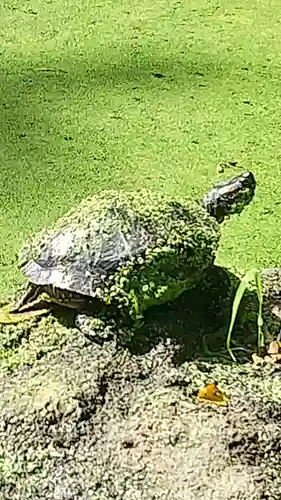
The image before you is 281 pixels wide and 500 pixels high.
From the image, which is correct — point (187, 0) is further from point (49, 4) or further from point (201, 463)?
point (201, 463)

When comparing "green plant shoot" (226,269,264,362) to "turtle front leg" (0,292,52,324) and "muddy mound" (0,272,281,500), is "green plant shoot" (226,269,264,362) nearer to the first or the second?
"muddy mound" (0,272,281,500)

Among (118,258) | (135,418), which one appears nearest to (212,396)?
(135,418)

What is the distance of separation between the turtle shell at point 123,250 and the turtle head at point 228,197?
0.36ft

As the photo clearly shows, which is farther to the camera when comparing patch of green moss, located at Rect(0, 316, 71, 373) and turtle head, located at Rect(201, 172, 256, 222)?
turtle head, located at Rect(201, 172, 256, 222)

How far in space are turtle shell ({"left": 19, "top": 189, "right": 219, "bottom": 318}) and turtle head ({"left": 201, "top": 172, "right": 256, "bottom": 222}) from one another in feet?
0.36

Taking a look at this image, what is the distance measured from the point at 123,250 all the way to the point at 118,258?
12 millimetres

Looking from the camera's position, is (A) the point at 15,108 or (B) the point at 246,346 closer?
(B) the point at 246,346

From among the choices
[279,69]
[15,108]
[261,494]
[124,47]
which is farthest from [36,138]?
[261,494]

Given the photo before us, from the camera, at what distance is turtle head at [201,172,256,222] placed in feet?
4.68

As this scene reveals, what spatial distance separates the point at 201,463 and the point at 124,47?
4.90ft

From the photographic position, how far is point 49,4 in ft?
8.55

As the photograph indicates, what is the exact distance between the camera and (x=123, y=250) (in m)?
1.23

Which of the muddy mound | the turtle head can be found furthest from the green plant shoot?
the turtle head

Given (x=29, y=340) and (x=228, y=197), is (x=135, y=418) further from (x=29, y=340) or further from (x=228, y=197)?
(x=228, y=197)
